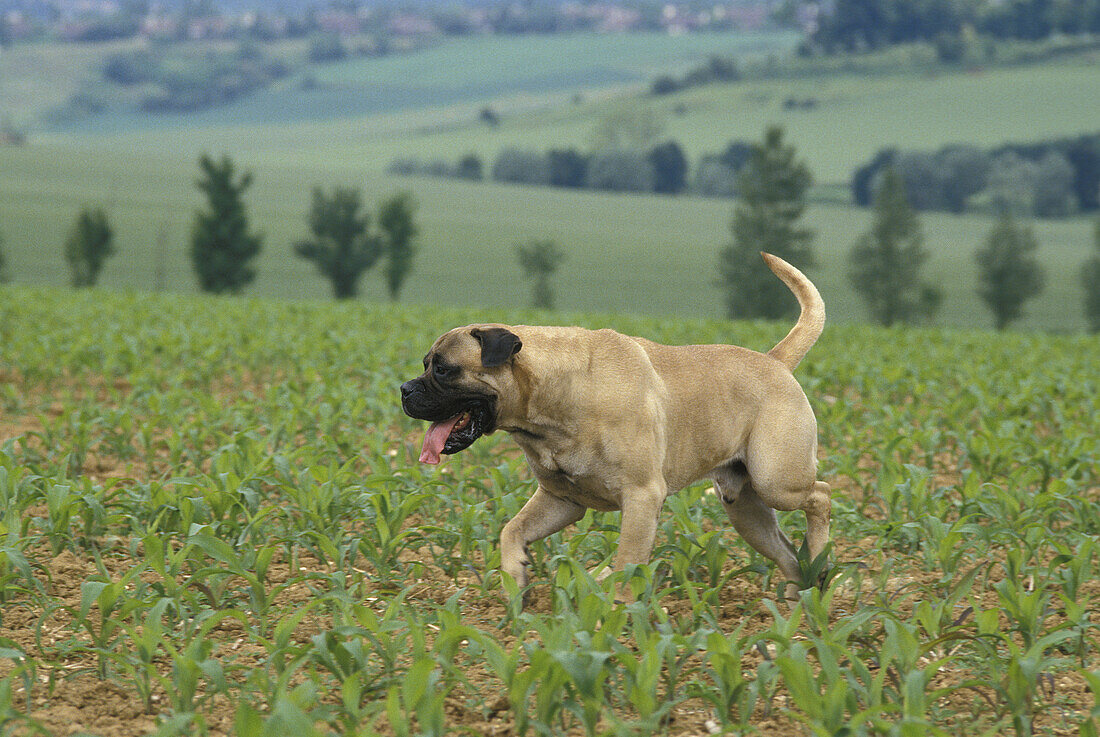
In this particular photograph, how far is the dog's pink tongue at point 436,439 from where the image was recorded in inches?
181

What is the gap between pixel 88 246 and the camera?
65.1 m

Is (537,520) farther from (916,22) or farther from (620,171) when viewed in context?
(916,22)

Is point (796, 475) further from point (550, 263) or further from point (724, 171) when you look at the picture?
point (724, 171)

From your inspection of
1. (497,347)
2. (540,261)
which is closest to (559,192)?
(540,261)

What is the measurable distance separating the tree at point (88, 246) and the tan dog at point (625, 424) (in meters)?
65.5

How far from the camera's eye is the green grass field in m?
75.3

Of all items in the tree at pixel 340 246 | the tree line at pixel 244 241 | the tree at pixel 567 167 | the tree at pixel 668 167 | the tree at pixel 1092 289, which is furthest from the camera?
the tree at pixel 567 167

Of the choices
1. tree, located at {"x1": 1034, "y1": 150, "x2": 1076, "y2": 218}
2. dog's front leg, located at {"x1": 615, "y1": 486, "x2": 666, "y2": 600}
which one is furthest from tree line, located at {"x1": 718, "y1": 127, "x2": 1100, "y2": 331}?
dog's front leg, located at {"x1": 615, "y1": 486, "x2": 666, "y2": 600}

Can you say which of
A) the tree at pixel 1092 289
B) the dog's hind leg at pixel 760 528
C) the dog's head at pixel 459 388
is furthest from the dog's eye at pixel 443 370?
the tree at pixel 1092 289

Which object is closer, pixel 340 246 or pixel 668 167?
pixel 340 246

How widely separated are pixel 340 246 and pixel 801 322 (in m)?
70.1

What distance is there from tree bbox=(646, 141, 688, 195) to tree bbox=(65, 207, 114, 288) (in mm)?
59746

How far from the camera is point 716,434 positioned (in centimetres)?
496

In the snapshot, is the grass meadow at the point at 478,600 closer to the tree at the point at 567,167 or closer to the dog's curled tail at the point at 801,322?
the dog's curled tail at the point at 801,322
